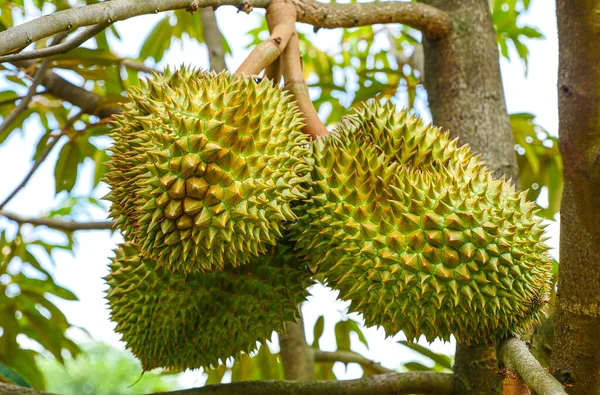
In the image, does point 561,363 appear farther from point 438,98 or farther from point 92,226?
point 92,226

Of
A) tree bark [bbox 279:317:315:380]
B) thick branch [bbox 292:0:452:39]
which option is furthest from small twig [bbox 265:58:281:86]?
tree bark [bbox 279:317:315:380]

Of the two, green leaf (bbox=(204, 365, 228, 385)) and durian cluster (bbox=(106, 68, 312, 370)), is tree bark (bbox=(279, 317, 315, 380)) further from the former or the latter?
durian cluster (bbox=(106, 68, 312, 370))

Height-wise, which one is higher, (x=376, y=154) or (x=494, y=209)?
(x=376, y=154)

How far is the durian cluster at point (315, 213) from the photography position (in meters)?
1.36

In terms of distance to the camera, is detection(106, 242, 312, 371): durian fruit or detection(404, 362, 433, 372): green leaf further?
detection(404, 362, 433, 372): green leaf

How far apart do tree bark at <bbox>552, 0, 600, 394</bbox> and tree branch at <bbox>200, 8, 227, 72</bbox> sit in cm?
175

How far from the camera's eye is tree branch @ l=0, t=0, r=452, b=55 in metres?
1.01

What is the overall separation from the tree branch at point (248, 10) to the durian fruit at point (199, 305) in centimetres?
67

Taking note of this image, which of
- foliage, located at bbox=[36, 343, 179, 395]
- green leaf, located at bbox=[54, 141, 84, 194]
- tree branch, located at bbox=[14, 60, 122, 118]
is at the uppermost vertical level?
tree branch, located at bbox=[14, 60, 122, 118]

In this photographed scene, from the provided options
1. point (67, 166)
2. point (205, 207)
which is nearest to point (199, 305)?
point (205, 207)

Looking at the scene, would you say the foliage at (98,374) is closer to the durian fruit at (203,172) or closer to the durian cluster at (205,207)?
the durian cluster at (205,207)

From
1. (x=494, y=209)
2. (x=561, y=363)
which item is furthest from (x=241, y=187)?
(x=561, y=363)

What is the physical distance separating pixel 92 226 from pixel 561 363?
1877mm

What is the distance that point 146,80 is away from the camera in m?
1.54
